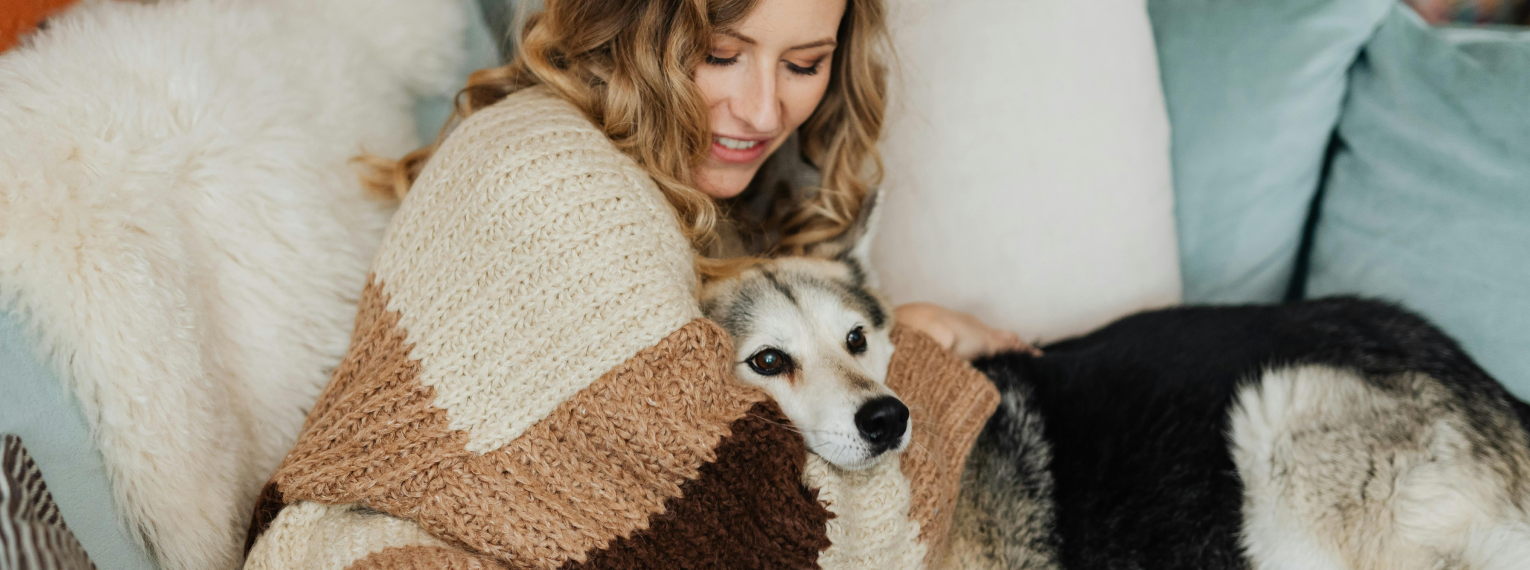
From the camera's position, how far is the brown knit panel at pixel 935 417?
1.36m

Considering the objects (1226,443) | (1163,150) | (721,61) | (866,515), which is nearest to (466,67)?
(721,61)

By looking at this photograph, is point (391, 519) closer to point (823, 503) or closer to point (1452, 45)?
point (823, 503)

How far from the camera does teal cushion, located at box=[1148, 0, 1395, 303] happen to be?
1929 mm

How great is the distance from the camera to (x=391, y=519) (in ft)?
3.72

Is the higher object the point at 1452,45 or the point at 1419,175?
the point at 1452,45

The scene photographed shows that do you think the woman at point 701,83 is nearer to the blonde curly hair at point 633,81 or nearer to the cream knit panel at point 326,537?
the blonde curly hair at point 633,81

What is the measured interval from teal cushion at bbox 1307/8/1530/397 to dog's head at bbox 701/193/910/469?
1.12 m

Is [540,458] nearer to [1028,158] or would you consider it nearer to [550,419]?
[550,419]

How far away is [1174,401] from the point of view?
5.39 feet

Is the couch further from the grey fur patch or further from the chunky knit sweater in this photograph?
the chunky knit sweater

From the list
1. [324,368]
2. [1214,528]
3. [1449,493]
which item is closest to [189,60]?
[324,368]

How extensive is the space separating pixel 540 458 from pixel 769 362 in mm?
501

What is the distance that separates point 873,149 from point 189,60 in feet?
4.34

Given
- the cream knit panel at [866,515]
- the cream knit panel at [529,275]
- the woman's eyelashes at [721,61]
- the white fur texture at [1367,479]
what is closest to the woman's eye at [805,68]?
the woman's eyelashes at [721,61]
